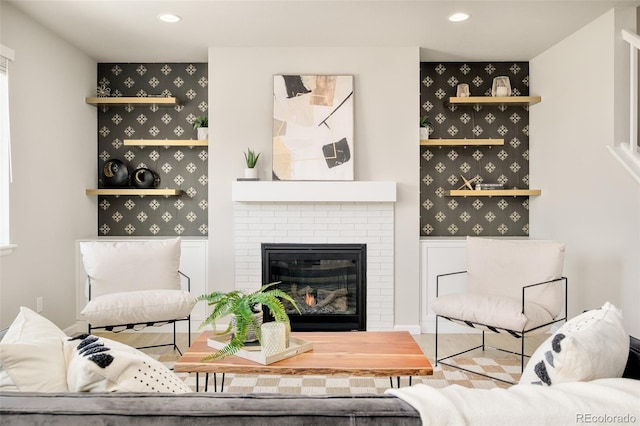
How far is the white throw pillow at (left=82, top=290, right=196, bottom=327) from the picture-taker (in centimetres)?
320

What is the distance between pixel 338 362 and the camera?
222 cm

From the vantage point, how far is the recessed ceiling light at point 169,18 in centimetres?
355

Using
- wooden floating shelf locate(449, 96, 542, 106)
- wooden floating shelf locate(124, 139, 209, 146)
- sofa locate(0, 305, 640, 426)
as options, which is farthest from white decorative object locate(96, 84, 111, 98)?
sofa locate(0, 305, 640, 426)

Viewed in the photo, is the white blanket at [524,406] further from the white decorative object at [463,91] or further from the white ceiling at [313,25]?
the white decorative object at [463,91]

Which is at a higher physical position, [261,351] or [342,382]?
[261,351]

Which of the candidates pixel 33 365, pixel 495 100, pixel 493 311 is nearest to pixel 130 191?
pixel 493 311

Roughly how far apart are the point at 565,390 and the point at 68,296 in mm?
4156

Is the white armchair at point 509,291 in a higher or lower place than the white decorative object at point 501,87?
lower

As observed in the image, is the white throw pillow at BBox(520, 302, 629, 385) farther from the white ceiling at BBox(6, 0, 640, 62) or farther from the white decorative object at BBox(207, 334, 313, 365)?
the white ceiling at BBox(6, 0, 640, 62)

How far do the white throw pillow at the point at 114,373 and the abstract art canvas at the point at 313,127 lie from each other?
3156 mm

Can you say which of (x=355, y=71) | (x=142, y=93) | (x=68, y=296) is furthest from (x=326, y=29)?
(x=68, y=296)

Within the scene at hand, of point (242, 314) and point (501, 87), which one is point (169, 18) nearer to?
point (242, 314)

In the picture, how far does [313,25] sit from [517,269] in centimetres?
238

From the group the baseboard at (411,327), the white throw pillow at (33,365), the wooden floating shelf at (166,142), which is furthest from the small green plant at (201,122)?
the white throw pillow at (33,365)
